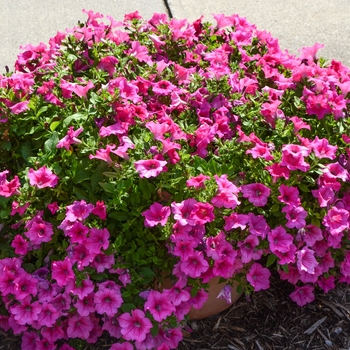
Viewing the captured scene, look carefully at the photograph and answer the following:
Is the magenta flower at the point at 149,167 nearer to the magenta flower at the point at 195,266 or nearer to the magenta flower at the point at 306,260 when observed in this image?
the magenta flower at the point at 195,266

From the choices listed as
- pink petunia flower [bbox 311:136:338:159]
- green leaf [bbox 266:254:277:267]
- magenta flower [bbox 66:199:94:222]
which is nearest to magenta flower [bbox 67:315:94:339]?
magenta flower [bbox 66:199:94:222]

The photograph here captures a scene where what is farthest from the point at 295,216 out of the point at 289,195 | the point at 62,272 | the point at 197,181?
the point at 62,272

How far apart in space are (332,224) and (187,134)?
0.69m

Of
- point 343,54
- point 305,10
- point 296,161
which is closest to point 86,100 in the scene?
point 296,161

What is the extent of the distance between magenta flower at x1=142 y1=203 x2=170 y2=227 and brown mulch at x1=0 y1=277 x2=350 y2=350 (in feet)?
2.41

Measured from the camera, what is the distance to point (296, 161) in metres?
2.17

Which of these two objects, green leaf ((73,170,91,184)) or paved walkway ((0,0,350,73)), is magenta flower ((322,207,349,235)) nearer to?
green leaf ((73,170,91,184))

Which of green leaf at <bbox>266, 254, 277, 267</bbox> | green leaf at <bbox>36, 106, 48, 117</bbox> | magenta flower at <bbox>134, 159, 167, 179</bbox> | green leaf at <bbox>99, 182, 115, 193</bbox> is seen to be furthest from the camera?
green leaf at <bbox>36, 106, 48, 117</bbox>

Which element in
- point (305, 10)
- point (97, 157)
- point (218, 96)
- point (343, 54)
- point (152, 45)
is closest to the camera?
point (97, 157)

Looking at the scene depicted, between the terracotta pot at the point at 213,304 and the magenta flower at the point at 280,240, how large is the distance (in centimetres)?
42

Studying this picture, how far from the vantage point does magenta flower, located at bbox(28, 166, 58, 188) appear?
7.12ft

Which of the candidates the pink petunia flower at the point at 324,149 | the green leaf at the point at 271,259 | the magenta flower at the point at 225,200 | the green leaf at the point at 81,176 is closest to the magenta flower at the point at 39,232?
the green leaf at the point at 81,176

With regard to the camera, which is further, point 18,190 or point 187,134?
point 187,134

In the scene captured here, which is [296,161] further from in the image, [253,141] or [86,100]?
[86,100]
